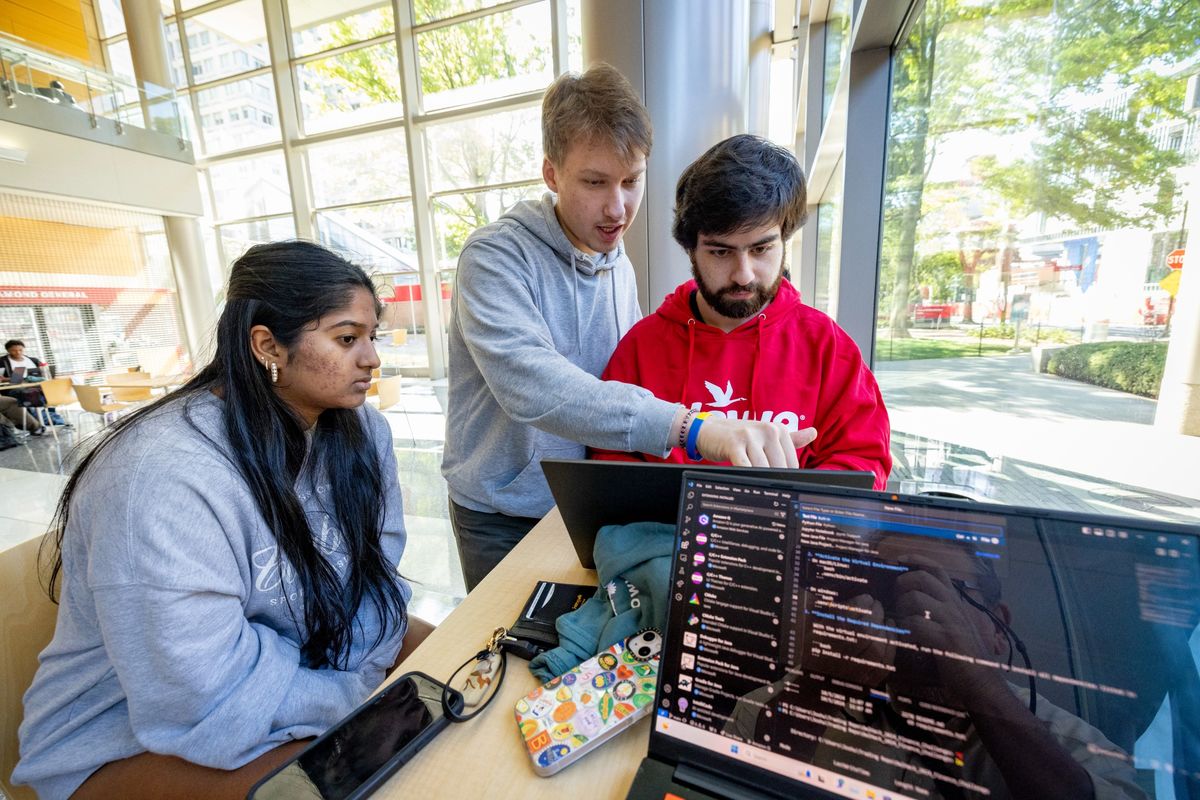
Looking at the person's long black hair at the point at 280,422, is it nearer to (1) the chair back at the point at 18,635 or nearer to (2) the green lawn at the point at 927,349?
(1) the chair back at the point at 18,635

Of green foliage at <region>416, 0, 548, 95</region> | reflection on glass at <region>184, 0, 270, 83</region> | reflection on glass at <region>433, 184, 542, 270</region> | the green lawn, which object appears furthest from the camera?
reflection on glass at <region>184, 0, 270, 83</region>

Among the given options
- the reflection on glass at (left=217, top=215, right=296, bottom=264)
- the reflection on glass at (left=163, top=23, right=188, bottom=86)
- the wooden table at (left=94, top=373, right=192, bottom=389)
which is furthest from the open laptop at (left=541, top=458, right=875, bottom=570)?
the reflection on glass at (left=163, top=23, right=188, bottom=86)

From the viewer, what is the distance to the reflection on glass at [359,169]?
7.37m

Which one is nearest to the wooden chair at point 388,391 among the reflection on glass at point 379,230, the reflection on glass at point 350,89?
the reflection on glass at point 379,230

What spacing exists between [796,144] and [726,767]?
5932mm

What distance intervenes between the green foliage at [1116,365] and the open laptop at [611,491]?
532 mm

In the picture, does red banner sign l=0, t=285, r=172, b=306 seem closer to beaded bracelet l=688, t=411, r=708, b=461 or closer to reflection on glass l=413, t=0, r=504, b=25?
reflection on glass l=413, t=0, r=504, b=25

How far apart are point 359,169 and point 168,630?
8.46 metres

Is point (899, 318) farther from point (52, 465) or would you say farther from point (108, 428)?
point (52, 465)

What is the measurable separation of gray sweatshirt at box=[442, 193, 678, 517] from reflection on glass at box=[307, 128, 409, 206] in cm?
716

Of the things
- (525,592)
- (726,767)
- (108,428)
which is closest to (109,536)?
(108,428)

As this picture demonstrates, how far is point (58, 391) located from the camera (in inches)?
199

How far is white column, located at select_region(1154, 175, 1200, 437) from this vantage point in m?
0.67

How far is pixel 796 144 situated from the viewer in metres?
5.29
